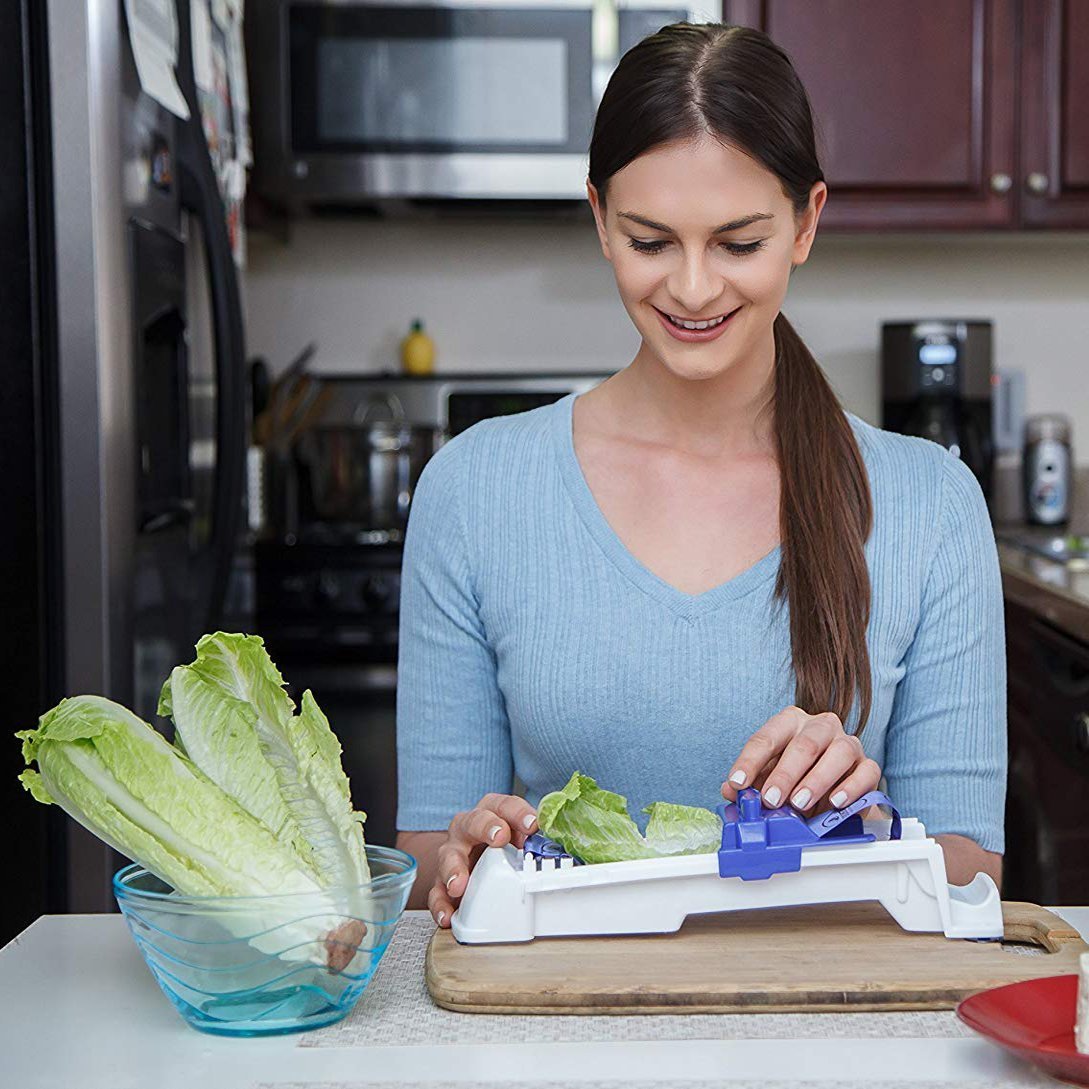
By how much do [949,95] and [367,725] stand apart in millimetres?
1616

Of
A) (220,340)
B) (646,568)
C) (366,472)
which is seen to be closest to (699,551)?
(646,568)

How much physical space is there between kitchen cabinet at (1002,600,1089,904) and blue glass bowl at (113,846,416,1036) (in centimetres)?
146

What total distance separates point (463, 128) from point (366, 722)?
3.62ft

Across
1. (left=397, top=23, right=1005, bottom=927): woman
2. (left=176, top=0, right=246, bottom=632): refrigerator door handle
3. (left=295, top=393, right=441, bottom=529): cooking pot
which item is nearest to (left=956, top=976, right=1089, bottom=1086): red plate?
(left=397, top=23, right=1005, bottom=927): woman

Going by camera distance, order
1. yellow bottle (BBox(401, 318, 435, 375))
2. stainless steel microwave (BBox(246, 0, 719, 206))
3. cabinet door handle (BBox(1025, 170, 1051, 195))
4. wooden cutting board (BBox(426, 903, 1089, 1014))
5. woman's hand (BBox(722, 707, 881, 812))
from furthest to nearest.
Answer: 1. yellow bottle (BBox(401, 318, 435, 375))
2. cabinet door handle (BBox(1025, 170, 1051, 195))
3. stainless steel microwave (BBox(246, 0, 719, 206))
4. woman's hand (BBox(722, 707, 881, 812))
5. wooden cutting board (BBox(426, 903, 1089, 1014))

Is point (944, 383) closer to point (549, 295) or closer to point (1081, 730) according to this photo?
point (549, 295)

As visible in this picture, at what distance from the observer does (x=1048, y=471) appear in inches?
124

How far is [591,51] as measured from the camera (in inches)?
113

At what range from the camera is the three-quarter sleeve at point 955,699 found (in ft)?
4.24

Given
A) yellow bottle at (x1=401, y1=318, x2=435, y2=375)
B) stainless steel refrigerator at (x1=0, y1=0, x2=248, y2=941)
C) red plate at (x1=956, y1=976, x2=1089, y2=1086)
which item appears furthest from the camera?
yellow bottle at (x1=401, y1=318, x2=435, y2=375)

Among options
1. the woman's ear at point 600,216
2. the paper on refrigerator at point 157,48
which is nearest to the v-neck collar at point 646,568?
the woman's ear at point 600,216

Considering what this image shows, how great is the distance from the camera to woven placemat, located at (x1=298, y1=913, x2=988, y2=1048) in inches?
32.4

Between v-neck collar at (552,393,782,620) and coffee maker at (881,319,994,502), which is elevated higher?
coffee maker at (881,319,994,502)

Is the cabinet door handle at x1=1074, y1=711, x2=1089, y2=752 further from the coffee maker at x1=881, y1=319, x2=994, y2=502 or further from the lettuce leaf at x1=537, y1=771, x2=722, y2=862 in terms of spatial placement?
the lettuce leaf at x1=537, y1=771, x2=722, y2=862
